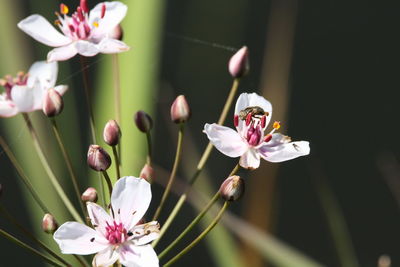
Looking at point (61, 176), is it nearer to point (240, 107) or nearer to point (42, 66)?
Result: point (42, 66)

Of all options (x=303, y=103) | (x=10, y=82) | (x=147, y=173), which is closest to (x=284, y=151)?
(x=147, y=173)

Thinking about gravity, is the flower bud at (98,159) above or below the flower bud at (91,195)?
above

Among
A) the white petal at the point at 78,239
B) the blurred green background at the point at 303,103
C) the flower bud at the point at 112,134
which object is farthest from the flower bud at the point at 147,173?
the blurred green background at the point at 303,103

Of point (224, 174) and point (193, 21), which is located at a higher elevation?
point (193, 21)

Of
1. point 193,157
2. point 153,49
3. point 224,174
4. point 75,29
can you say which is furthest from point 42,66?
point 224,174

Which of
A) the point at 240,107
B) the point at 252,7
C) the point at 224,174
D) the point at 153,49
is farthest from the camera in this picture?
the point at 252,7

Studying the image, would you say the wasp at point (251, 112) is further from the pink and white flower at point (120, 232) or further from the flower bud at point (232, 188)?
the pink and white flower at point (120, 232)

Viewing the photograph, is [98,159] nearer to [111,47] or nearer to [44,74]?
[111,47]
